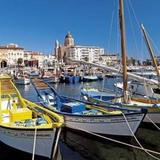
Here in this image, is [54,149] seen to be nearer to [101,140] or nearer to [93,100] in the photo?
[101,140]

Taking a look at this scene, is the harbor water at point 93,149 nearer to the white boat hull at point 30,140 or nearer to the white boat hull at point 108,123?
the white boat hull at point 30,140

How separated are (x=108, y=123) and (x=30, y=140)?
5.03 meters

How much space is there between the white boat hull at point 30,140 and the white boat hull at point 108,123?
14.4ft

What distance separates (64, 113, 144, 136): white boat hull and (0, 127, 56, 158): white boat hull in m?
4.39

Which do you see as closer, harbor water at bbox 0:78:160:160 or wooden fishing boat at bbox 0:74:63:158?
wooden fishing boat at bbox 0:74:63:158

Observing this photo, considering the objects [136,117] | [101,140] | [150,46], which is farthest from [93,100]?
[136,117]

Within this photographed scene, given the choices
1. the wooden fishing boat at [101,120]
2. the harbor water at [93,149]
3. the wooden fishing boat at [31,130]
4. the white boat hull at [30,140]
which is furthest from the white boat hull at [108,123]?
the white boat hull at [30,140]

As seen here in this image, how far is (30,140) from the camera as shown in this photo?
12.5 metres

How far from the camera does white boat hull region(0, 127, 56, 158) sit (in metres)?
12.1

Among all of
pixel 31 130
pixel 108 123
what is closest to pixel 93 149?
pixel 108 123

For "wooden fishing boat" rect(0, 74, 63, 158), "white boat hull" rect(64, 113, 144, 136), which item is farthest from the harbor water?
"white boat hull" rect(64, 113, 144, 136)

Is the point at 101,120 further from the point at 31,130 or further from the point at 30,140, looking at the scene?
the point at 31,130

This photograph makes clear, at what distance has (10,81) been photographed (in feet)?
63.0

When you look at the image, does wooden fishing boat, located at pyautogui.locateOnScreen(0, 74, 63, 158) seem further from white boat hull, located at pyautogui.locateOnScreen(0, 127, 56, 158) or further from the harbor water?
the harbor water
